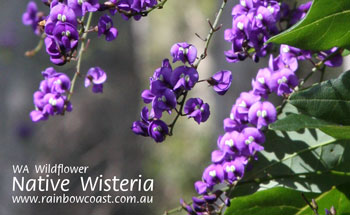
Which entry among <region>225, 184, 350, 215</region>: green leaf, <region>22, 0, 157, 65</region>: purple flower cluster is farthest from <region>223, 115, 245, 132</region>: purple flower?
<region>22, 0, 157, 65</region>: purple flower cluster

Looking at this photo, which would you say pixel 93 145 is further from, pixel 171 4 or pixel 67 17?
pixel 171 4

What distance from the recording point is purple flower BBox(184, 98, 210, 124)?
2.37ft

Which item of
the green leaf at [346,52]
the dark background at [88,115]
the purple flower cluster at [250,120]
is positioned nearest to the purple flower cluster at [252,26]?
the purple flower cluster at [250,120]

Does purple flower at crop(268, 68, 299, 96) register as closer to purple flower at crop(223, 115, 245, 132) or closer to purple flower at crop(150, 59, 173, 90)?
purple flower at crop(223, 115, 245, 132)

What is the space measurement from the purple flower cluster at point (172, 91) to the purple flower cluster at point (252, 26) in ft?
0.25

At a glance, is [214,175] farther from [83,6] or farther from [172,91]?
[83,6]

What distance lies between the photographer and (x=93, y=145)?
4.19 meters

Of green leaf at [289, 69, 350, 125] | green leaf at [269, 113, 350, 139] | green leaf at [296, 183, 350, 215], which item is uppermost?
green leaf at [289, 69, 350, 125]

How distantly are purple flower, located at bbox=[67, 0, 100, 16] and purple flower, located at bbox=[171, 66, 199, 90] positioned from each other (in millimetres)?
138

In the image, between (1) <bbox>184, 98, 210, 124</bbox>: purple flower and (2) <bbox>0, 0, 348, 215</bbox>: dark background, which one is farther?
(2) <bbox>0, 0, 348, 215</bbox>: dark background

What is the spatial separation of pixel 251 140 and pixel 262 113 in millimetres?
44

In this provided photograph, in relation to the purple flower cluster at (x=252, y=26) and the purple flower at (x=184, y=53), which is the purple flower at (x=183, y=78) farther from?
the purple flower cluster at (x=252, y=26)

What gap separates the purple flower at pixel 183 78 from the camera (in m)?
0.68

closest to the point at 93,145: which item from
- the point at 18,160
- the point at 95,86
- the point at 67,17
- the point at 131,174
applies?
the point at 131,174
